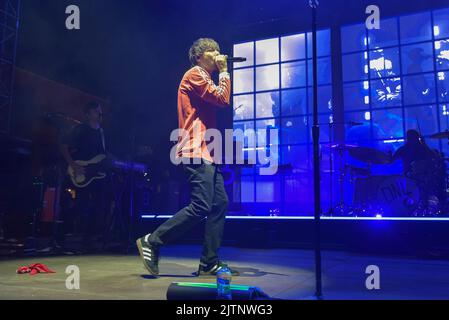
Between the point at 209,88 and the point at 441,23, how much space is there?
18.6 ft

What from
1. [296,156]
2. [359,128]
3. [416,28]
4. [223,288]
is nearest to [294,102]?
[296,156]

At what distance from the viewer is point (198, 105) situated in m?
2.39

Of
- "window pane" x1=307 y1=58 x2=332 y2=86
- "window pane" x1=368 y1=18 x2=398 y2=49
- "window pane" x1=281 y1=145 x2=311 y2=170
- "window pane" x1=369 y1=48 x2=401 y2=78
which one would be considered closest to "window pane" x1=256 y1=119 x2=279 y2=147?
"window pane" x1=281 y1=145 x2=311 y2=170

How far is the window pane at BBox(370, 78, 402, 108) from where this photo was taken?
257 inches

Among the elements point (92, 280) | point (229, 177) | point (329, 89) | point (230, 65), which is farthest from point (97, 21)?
point (92, 280)

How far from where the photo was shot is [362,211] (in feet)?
16.1

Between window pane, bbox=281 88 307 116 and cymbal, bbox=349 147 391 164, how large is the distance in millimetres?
2178

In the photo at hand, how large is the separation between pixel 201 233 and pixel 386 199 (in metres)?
2.76

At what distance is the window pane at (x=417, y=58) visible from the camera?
6.36 meters

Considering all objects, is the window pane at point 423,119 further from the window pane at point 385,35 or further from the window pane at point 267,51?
the window pane at point 267,51

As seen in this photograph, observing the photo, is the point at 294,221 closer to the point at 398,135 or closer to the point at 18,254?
the point at 18,254

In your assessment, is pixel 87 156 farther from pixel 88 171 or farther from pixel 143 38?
pixel 143 38

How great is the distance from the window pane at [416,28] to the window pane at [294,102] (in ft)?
6.12

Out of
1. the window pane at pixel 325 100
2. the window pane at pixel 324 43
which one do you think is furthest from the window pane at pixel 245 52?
the window pane at pixel 325 100
